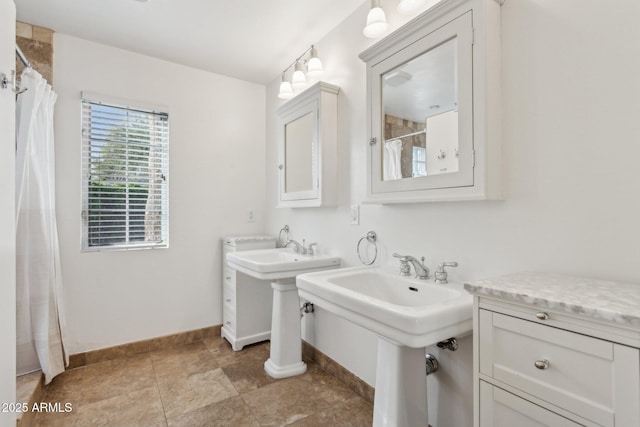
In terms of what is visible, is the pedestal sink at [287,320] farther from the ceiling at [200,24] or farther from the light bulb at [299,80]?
the ceiling at [200,24]

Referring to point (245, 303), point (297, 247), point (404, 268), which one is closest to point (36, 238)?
point (245, 303)

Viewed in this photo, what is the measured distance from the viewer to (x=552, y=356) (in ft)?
2.57

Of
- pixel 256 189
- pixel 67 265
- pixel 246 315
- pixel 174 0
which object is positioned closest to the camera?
pixel 174 0

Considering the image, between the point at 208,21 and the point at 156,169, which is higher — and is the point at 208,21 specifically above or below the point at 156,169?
above

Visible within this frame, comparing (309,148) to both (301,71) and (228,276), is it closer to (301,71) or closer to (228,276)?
(301,71)

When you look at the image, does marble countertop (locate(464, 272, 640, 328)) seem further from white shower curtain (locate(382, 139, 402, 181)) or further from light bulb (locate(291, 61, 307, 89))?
light bulb (locate(291, 61, 307, 89))

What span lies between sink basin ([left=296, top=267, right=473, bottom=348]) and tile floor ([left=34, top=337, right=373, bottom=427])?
79 centimetres

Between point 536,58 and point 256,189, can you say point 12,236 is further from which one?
point 536,58

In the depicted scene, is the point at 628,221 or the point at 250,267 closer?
the point at 628,221

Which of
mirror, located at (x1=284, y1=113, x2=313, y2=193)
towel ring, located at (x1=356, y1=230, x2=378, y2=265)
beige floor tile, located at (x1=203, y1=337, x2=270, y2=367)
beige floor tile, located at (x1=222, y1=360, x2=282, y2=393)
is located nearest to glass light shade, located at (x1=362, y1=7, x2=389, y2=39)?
mirror, located at (x1=284, y1=113, x2=313, y2=193)

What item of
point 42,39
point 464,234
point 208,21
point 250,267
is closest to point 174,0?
point 208,21

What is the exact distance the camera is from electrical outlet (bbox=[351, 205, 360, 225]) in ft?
6.47

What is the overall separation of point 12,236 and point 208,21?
66.7 inches

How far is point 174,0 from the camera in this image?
6.17ft
